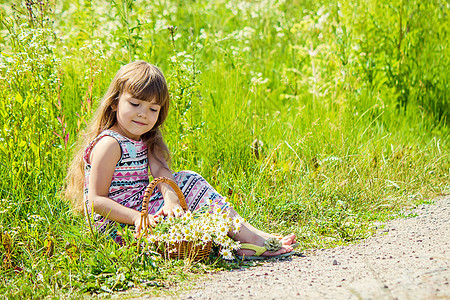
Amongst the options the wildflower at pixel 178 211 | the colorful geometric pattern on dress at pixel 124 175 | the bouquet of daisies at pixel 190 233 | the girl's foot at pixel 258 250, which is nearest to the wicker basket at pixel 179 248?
the bouquet of daisies at pixel 190 233

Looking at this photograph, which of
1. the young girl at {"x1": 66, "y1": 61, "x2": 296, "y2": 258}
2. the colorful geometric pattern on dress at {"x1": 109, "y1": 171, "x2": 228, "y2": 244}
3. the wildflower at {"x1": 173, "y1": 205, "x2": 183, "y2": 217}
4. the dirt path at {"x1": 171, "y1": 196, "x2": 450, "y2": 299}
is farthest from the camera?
the colorful geometric pattern on dress at {"x1": 109, "y1": 171, "x2": 228, "y2": 244}

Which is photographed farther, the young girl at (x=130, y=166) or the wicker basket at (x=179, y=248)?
the young girl at (x=130, y=166)

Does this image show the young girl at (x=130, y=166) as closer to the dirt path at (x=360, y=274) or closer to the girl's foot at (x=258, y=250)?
the girl's foot at (x=258, y=250)

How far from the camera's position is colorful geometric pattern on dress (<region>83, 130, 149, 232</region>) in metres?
2.99

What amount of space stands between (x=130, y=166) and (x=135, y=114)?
31cm

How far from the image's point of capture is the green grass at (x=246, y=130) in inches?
110

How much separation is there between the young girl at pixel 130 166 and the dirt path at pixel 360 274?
301 mm

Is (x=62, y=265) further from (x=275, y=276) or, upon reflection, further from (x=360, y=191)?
(x=360, y=191)

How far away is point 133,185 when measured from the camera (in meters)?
3.08

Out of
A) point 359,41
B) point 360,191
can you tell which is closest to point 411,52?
point 359,41

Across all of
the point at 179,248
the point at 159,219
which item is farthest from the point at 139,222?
the point at 179,248

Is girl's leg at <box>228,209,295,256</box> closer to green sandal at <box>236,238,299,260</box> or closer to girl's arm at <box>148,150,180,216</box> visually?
green sandal at <box>236,238,299,260</box>

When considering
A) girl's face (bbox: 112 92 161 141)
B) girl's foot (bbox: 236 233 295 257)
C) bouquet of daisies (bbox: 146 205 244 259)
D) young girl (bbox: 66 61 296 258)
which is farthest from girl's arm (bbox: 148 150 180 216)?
girl's foot (bbox: 236 233 295 257)

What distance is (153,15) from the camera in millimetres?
6355
